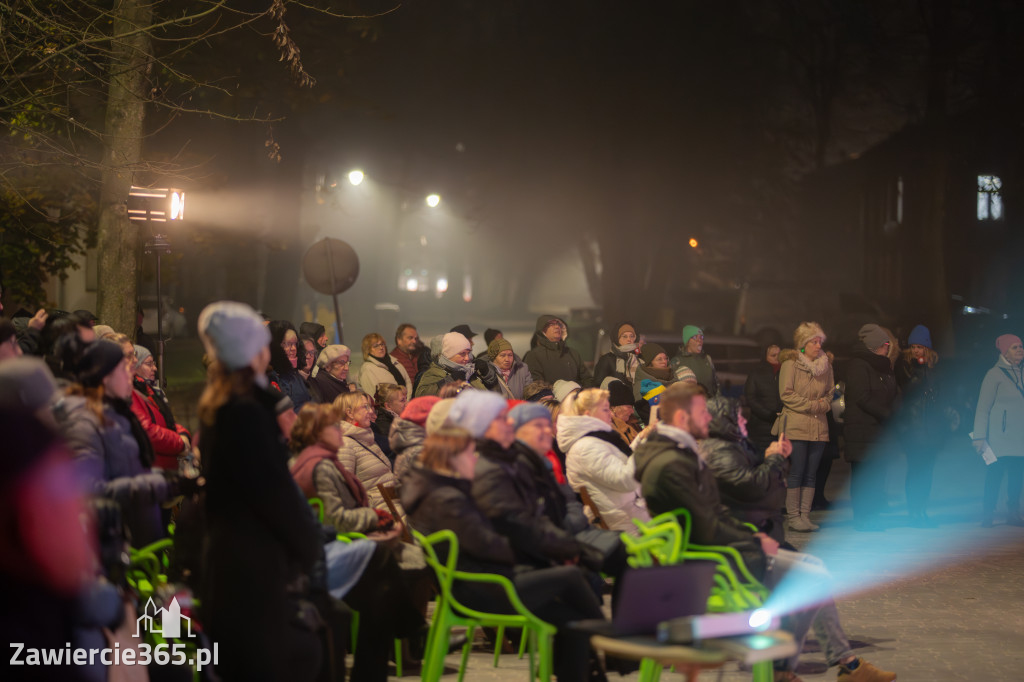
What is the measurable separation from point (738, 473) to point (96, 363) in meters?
3.77

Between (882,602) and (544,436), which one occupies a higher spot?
(544,436)

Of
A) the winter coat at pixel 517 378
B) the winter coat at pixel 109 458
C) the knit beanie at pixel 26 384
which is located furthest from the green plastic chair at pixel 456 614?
the winter coat at pixel 517 378

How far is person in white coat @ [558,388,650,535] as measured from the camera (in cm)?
779

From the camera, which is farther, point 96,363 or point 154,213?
point 154,213

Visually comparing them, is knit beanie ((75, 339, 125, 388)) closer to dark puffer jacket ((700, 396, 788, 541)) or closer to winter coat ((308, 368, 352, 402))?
dark puffer jacket ((700, 396, 788, 541))

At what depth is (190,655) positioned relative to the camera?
18.8ft

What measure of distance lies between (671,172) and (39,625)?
28.3 metres

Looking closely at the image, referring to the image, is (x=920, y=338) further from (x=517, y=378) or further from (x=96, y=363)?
(x=96, y=363)

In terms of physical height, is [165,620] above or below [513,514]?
below

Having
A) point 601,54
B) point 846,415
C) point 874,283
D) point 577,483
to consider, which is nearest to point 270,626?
point 577,483

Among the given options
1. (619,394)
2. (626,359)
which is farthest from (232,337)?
(626,359)

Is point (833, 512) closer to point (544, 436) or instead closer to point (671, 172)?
point (544, 436)

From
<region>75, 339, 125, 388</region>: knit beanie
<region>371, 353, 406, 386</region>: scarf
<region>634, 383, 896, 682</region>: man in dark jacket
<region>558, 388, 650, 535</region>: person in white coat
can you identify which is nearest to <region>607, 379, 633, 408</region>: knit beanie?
<region>371, 353, 406, 386</region>: scarf

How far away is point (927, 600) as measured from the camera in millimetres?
9258
